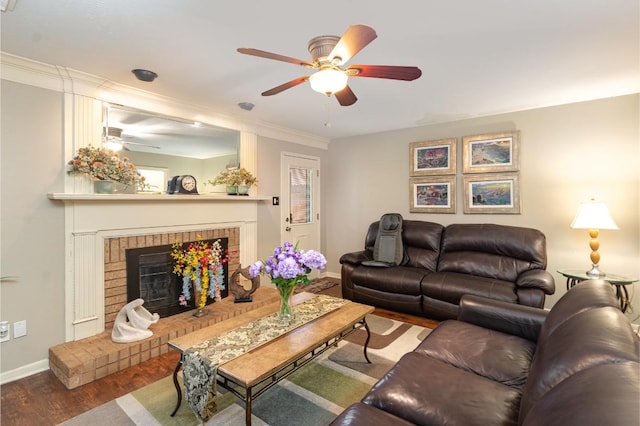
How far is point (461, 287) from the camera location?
10.4ft

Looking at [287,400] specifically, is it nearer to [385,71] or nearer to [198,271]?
[198,271]

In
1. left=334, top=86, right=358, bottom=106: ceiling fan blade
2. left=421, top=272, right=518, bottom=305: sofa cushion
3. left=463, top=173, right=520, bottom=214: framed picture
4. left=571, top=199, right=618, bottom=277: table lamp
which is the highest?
left=334, top=86, right=358, bottom=106: ceiling fan blade

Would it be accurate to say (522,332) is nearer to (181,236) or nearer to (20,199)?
(181,236)

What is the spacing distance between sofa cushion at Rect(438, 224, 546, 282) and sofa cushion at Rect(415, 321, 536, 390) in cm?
163

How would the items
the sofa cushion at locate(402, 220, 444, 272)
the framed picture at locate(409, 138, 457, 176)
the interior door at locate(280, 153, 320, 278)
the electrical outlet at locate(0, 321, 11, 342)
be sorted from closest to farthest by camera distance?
the electrical outlet at locate(0, 321, 11, 342) → the sofa cushion at locate(402, 220, 444, 272) → the framed picture at locate(409, 138, 457, 176) → the interior door at locate(280, 153, 320, 278)

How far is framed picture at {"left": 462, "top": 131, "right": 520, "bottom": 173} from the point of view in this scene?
3.73m

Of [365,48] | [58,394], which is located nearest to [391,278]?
[365,48]

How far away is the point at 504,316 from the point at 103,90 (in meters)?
3.70

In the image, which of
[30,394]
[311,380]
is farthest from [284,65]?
[30,394]

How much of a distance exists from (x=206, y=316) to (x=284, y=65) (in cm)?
245

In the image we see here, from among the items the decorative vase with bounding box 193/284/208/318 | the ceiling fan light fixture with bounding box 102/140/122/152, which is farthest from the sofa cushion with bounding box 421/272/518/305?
the ceiling fan light fixture with bounding box 102/140/122/152

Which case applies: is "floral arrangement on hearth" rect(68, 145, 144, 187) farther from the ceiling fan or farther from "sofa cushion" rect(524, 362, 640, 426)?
"sofa cushion" rect(524, 362, 640, 426)

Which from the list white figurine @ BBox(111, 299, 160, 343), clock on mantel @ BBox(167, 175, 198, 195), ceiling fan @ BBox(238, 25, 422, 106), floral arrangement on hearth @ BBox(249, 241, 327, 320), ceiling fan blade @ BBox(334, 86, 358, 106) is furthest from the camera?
clock on mantel @ BBox(167, 175, 198, 195)

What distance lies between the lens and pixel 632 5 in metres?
1.73
